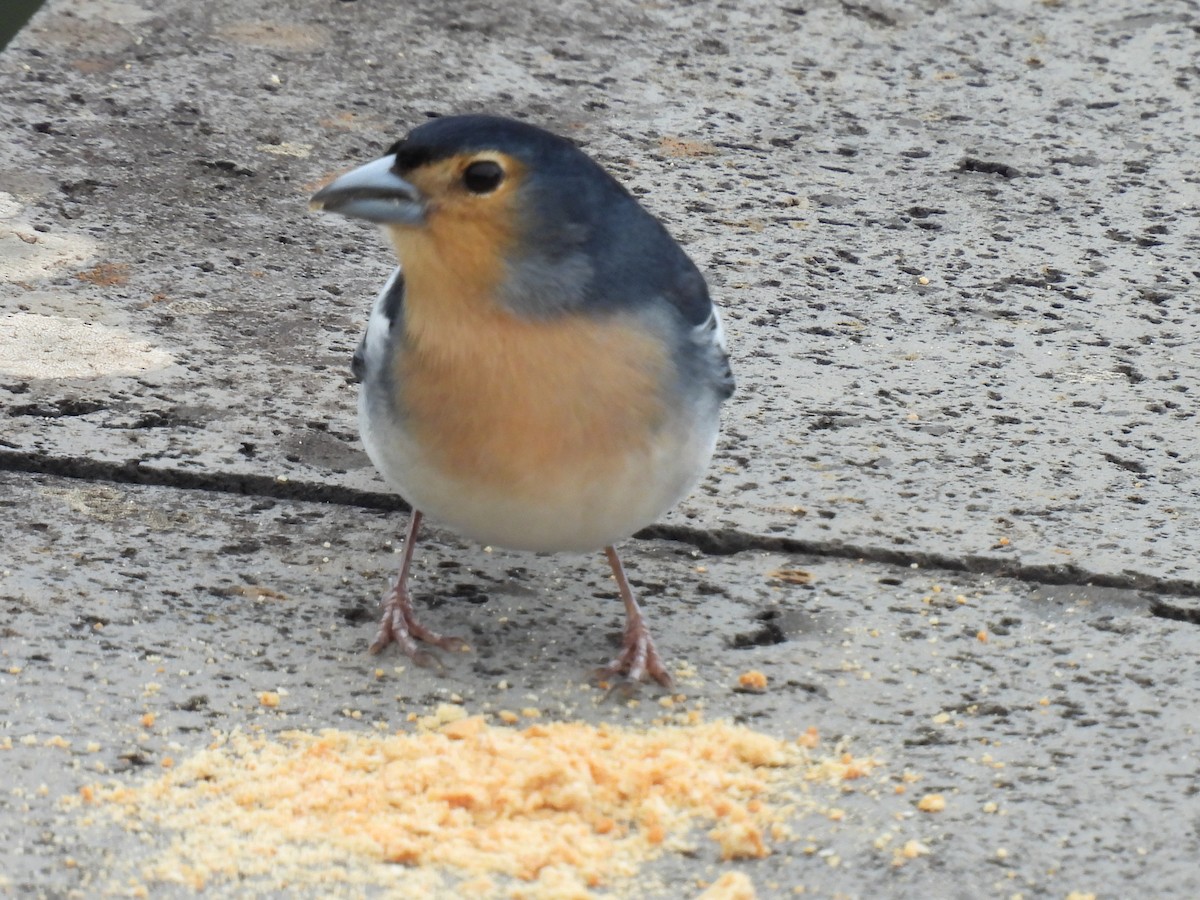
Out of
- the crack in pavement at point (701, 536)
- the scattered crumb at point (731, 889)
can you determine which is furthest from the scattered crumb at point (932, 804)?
the crack in pavement at point (701, 536)

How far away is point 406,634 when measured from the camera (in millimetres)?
3520

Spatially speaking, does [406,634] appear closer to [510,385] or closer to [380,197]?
[510,385]

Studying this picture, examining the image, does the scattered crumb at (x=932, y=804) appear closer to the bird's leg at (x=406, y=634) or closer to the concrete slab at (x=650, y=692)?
the concrete slab at (x=650, y=692)

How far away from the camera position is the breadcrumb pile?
285 cm

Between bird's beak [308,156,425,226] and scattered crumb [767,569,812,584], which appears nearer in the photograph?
bird's beak [308,156,425,226]

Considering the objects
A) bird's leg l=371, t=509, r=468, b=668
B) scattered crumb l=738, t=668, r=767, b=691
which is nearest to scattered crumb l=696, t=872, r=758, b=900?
scattered crumb l=738, t=668, r=767, b=691

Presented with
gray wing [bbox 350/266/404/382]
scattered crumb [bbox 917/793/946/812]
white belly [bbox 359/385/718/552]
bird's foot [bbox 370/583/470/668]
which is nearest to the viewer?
scattered crumb [bbox 917/793/946/812]

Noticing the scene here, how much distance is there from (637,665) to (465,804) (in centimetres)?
57

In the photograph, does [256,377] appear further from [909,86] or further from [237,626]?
[909,86]

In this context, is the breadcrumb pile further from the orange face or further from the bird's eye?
the bird's eye

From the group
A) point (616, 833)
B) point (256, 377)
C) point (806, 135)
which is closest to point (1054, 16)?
point (806, 135)

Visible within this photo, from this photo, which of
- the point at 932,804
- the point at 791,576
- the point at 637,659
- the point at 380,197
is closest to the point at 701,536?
the point at 791,576

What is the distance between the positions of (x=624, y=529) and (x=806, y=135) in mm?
2726

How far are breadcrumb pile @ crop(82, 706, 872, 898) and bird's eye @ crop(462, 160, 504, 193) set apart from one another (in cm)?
98
